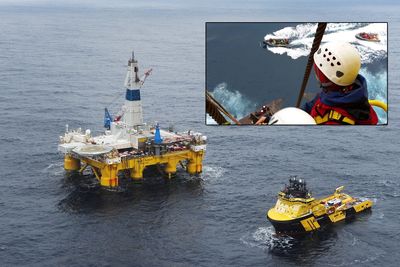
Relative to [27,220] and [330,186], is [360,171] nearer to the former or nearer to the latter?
[330,186]

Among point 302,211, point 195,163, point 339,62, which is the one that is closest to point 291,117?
point 339,62

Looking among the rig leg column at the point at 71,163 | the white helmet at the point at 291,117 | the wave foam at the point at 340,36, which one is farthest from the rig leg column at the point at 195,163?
the wave foam at the point at 340,36

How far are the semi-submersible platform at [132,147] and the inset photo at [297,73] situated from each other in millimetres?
67451

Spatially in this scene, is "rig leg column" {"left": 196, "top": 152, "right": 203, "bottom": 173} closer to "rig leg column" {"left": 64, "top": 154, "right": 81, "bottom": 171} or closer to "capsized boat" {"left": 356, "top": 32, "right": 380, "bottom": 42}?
"rig leg column" {"left": 64, "top": 154, "right": 81, "bottom": 171}

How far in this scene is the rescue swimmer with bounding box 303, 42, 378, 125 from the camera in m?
35.1

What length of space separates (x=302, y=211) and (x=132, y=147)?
37786mm

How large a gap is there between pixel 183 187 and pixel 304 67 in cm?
7278

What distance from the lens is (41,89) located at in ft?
607

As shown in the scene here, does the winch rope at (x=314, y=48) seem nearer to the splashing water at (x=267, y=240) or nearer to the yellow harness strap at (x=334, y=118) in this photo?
the yellow harness strap at (x=334, y=118)

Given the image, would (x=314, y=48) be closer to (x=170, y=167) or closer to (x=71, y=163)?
(x=170, y=167)

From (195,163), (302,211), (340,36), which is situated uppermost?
(340,36)

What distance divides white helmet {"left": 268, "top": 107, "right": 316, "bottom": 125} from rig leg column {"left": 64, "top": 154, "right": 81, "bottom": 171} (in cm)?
8017

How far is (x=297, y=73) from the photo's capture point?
40.8 meters

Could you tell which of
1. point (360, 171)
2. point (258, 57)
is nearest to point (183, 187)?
point (360, 171)
